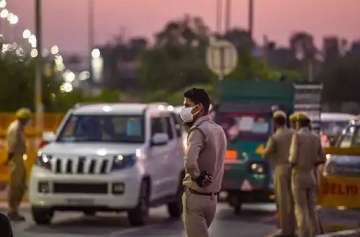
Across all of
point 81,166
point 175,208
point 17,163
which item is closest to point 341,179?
point 81,166

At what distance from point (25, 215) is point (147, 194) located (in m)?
2.75

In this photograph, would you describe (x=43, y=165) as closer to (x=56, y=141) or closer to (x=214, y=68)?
(x=56, y=141)

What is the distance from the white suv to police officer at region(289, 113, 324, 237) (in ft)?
10.8

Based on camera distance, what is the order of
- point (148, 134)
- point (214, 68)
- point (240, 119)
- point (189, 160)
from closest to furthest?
point (189, 160)
point (148, 134)
point (240, 119)
point (214, 68)

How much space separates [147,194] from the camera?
1844 cm

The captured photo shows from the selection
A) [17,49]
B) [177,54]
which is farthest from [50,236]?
[177,54]

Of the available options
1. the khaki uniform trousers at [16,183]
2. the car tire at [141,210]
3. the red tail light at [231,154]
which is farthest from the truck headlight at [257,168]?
the khaki uniform trousers at [16,183]

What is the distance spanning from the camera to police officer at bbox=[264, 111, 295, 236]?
1617cm

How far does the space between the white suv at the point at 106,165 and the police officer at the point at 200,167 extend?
7.47 meters

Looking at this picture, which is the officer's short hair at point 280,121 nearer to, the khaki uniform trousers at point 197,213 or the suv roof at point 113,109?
the suv roof at point 113,109

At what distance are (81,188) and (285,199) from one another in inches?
138

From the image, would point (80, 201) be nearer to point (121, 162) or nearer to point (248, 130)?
point (121, 162)

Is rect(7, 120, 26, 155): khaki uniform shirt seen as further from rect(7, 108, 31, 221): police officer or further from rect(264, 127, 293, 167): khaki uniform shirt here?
rect(264, 127, 293, 167): khaki uniform shirt

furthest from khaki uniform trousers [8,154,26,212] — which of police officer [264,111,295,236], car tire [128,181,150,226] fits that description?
police officer [264,111,295,236]
